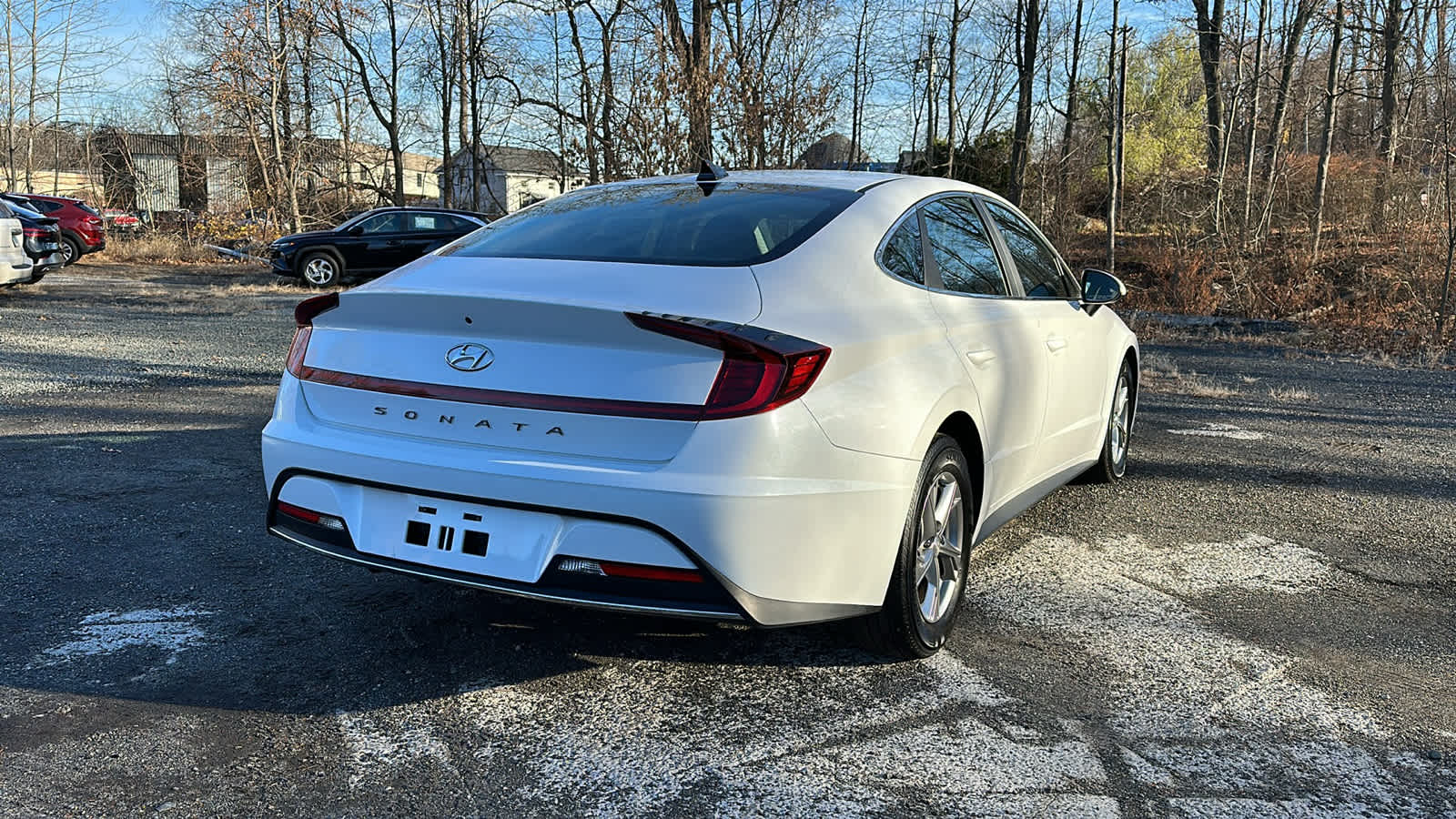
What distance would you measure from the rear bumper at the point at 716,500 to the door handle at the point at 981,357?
0.70 meters

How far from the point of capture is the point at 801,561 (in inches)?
112

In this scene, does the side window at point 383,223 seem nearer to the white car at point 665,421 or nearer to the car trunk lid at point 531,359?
the white car at point 665,421

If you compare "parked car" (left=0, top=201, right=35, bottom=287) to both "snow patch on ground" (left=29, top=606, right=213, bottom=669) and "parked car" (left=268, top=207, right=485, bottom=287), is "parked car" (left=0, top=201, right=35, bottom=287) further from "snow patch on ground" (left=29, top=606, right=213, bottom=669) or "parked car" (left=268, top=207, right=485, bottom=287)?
"snow patch on ground" (left=29, top=606, right=213, bottom=669)

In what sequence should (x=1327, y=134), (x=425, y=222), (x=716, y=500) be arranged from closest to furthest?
(x=716, y=500) < (x=1327, y=134) < (x=425, y=222)

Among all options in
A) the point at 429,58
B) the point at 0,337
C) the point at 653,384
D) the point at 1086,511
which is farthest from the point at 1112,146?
the point at 429,58

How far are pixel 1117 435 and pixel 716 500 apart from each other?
149 inches

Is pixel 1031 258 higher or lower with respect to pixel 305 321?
higher

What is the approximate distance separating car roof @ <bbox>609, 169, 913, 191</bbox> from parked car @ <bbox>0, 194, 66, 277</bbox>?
13963 mm

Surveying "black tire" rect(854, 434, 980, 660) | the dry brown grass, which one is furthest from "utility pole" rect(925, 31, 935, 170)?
"black tire" rect(854, 434, 980, 660)

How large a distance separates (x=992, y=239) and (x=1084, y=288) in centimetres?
73

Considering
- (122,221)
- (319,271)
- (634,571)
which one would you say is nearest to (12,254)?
(319,271)

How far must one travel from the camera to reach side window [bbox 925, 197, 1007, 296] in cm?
386

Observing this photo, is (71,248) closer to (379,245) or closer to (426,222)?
(379,245)

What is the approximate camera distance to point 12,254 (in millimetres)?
14367
